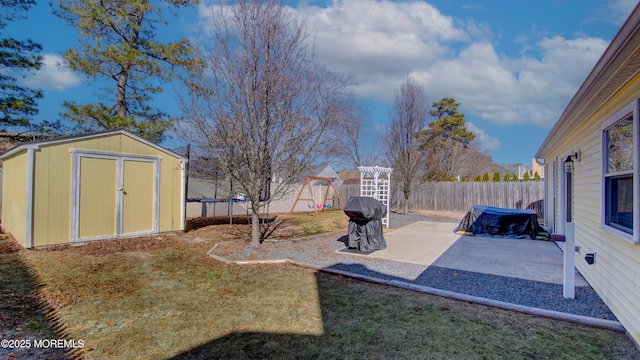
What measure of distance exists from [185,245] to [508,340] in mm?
6189

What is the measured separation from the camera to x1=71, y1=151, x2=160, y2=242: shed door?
255 inches

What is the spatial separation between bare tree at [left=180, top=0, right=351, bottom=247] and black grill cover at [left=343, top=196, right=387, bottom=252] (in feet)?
4.60

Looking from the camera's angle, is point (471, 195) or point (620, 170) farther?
point (471, 195)

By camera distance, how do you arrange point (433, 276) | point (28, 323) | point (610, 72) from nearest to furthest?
point (610, 72), point (28, 323), point (433, 276)

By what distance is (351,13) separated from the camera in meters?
9.24

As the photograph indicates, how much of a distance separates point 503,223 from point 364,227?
4.62 meters

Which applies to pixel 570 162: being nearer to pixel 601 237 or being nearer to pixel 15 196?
pixel 601 237

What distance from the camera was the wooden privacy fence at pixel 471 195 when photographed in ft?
44.4

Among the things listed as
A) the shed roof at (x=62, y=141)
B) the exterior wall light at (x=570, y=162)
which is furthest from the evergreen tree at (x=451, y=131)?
the shed roof at (x=62, y=141)

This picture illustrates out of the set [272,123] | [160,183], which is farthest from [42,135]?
[272,123]

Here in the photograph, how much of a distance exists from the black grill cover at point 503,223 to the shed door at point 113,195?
8565 millimetres

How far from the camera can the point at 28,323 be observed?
294 cm

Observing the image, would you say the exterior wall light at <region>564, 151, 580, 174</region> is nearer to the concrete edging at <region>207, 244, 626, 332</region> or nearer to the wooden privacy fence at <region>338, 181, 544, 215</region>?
the concrete edging at <region>207, 244, 626, 332</region>

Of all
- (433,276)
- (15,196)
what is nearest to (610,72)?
(433,276)
